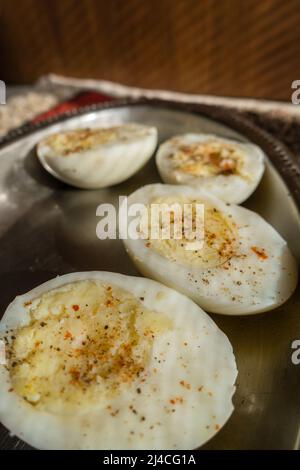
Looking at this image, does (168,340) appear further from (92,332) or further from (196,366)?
(92,332)

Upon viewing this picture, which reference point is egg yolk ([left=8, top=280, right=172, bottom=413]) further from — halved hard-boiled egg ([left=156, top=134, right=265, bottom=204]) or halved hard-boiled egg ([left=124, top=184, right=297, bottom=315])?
halved hard-boiled egg ([left=156, top=134, right=265, bottom=204])

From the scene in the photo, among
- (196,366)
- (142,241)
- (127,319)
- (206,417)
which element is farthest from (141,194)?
(206,417)

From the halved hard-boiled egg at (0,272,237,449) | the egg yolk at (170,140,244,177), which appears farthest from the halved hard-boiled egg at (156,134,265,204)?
the halved hard-boiled egg at (0,272,237,449)

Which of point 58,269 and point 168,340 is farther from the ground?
point 168,340

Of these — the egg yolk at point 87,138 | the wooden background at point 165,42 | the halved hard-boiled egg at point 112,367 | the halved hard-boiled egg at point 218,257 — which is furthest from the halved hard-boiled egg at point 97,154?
the wooden background at point 165,42

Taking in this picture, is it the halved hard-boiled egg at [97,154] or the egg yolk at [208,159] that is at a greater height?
the egg yolk at [208,159]

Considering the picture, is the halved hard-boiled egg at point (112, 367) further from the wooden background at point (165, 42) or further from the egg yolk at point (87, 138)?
the wooden background at point (165, 42)
